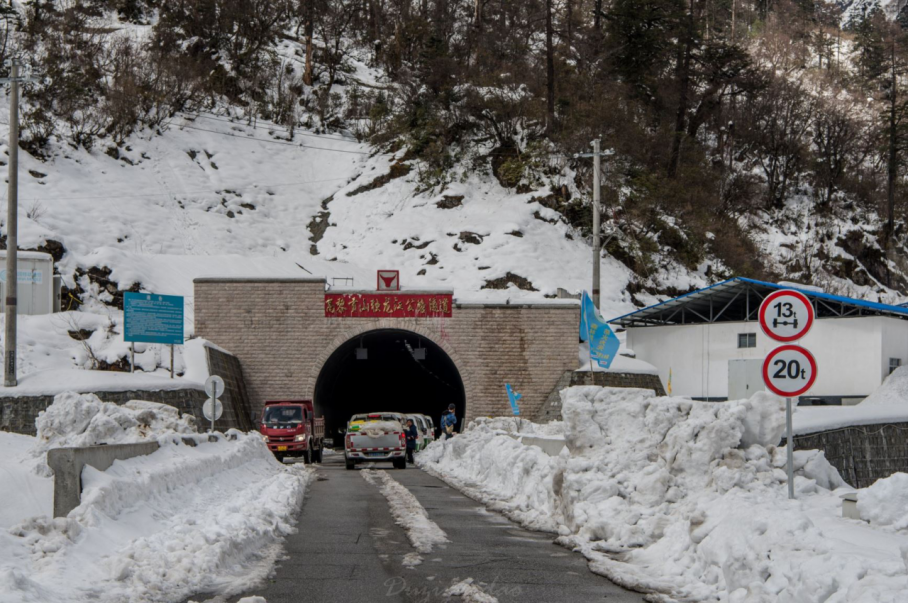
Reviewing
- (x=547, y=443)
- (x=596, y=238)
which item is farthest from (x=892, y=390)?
(x=547, y=443)

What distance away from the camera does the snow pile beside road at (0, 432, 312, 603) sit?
25.9 ft

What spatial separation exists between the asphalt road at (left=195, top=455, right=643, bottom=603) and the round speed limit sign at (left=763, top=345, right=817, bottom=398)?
9.69 ft

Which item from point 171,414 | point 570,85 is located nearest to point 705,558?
point 171,414

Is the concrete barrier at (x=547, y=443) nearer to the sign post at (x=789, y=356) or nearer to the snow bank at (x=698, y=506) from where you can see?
the snow bank at (x=698, y=506)

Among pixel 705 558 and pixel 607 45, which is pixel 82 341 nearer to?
pixel 705 558

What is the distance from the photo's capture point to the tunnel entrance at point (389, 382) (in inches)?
1946

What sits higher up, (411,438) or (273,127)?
(273,127)

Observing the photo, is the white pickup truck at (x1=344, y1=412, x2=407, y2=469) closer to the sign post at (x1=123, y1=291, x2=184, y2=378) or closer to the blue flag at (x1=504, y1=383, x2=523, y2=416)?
the blue flag at (x1=504, y1=383, x2=523, y2=416)

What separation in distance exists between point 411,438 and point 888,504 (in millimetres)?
25052

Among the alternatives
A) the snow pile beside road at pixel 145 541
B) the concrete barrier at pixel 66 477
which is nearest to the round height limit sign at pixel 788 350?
the snow pile beside road at pixel 145 541

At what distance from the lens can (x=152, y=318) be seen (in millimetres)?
33906

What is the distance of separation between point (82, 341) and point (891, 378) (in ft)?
97.1

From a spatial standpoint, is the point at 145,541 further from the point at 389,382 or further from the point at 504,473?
the point at 389,382

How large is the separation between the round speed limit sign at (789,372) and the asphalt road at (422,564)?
295 centimetres
